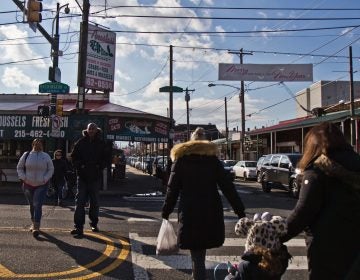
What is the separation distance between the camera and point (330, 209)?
3520mm

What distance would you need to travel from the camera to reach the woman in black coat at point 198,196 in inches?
196

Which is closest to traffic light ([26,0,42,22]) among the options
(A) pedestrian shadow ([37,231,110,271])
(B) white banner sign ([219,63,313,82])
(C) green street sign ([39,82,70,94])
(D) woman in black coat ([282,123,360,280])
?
(C) green street sign ([39,82,70,94])

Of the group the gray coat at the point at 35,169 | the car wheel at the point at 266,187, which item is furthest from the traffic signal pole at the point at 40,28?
the car wheel at the point at 266,187

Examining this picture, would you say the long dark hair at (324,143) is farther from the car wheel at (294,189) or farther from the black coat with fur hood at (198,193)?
the car wheel at (294,189)

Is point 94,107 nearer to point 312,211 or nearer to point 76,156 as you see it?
point 76,156

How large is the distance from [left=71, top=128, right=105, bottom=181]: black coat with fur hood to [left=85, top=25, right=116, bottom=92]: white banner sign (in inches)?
721

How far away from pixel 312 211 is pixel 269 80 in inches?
1291

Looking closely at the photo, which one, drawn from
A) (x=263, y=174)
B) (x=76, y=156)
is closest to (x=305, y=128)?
(x=263, y=174)

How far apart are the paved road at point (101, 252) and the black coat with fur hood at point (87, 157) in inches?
43.0

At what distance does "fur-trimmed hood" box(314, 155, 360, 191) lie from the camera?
138 inches

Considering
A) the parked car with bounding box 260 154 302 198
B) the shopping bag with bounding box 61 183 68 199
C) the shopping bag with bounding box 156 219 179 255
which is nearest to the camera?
the shopping bag with bounding box 156 219 179 255

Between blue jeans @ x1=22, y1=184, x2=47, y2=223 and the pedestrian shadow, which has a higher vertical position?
blue jeans @ x1=22, y1=184, x2=47, y2=223

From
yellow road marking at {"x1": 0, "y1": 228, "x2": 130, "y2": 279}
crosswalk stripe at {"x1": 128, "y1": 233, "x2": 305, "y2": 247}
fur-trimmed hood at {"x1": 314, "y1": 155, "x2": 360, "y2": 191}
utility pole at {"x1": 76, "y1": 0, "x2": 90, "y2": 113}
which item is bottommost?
yellow road marking at {"x1": 0, "y1": 228, "x2": 130, "y2": 279}

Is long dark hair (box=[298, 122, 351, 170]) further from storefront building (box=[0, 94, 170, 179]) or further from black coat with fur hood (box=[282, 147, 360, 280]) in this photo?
storefront building (box=[0, 94, 170, 179])
